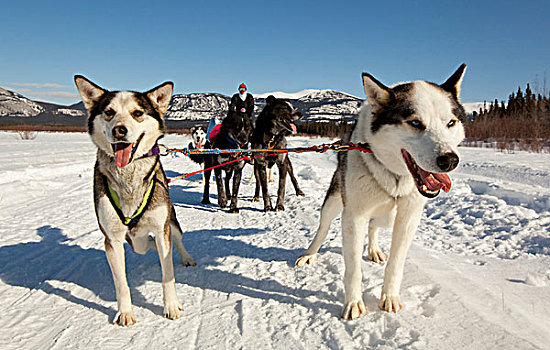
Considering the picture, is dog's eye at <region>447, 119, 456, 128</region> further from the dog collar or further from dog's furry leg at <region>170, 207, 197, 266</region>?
dog's furry leg at <region>170, 207, 197, 266</region>

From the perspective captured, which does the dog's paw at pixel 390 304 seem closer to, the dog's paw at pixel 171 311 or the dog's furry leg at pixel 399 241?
the dog's furry leg at pixel 399 241

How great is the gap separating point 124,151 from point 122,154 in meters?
0.03

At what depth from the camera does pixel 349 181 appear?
256cm

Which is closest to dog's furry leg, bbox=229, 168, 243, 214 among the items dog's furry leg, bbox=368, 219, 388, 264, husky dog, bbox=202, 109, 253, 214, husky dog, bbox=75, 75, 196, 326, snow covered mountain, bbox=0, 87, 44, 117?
husky dog, bbox=202, 109, 253, 214

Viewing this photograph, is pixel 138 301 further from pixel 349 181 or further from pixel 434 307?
pixel 434 307

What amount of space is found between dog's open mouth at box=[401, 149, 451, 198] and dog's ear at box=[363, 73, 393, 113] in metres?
0.45

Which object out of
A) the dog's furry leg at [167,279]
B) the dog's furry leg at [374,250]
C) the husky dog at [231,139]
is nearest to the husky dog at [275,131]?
the husky dog at [231,139]

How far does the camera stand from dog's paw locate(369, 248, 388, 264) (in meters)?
3.53

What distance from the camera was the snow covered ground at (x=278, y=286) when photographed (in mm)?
2305

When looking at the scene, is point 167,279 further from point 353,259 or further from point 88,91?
point 88,91

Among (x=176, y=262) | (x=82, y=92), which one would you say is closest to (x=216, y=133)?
(x=176, y=262)

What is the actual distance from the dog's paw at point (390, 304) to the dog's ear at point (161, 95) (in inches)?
96.7

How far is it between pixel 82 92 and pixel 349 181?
2.31 metres

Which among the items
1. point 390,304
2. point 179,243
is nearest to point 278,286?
point 390,304
